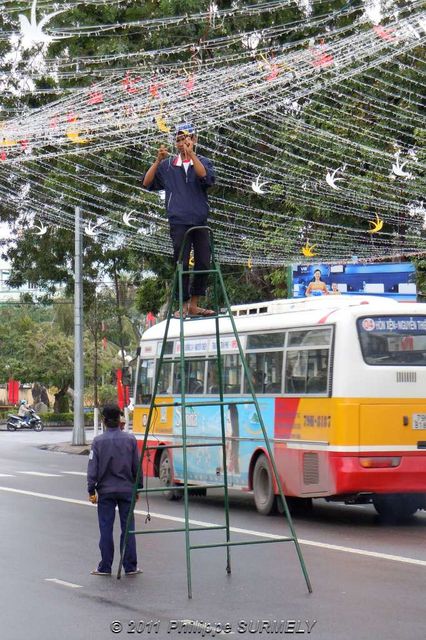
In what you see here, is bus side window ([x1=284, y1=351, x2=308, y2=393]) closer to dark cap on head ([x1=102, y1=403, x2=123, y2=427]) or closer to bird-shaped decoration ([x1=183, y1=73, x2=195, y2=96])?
dark cap on head ([x1=102, y1=403, x2=123, y2=427])

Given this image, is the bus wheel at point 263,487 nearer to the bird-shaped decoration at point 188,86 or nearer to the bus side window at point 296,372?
the bus side window at point 296,372

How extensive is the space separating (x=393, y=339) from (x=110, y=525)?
650 centimetres

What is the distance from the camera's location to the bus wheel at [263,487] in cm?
→ 1833

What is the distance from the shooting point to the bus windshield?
56.0ft

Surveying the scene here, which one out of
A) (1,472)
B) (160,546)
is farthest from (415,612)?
(1,472)

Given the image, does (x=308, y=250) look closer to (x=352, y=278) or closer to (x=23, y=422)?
(x=352, y=278)

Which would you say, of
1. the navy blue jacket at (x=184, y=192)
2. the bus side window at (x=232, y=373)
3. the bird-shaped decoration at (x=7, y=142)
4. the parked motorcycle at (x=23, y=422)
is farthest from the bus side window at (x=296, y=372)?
the parked motorcycle at (x=23, y=422)

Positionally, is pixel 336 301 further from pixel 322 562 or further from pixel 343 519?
pixel 322 562

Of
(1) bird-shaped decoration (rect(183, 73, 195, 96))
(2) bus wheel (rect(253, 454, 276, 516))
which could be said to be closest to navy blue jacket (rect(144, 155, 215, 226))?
(2) bus wheel (rect(253, 454, 276, 516))

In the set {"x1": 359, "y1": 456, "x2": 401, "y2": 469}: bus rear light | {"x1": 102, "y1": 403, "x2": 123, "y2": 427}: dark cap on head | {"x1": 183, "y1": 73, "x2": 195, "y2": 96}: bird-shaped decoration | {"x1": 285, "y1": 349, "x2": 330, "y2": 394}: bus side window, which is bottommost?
{"x1": 359, "y1": 456, "x2": 401, "y2": 469}: bus rear light

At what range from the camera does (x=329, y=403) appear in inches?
671

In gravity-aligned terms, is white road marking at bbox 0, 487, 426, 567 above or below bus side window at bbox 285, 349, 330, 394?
below

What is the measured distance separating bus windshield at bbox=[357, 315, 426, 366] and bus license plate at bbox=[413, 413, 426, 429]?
0.67 metres

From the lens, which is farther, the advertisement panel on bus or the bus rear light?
the advertisement panel on bus
